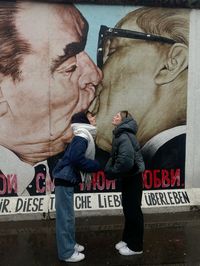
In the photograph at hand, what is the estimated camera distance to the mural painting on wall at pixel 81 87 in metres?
6.66

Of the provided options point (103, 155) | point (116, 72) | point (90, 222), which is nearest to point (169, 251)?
point (90, 222)

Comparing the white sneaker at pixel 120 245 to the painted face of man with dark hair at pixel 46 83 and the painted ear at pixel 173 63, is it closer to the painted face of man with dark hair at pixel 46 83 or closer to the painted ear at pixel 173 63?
the painted face of man with dark hair at pixel 46 83

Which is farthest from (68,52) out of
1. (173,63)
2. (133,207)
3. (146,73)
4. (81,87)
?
(133,207)

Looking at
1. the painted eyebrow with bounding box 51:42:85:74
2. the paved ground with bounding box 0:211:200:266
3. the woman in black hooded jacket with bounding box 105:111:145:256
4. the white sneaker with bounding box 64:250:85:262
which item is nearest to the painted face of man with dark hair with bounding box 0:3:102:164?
the painted eyebrow with bounding box 51:42:85:74

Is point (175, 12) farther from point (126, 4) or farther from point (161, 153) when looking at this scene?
point (161, 153)

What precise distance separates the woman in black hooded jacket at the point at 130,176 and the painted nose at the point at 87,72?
5.73 ft

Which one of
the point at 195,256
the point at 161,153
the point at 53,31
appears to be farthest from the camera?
the point at 161,153

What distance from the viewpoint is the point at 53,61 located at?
6.75 meters

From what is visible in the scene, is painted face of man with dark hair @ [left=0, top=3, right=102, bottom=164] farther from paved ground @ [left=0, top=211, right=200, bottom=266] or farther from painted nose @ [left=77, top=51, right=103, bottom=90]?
paved ground @ [left=0, top=211, right=200, bottom=266]

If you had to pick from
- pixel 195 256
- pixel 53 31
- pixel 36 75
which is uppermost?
pixel 53 31

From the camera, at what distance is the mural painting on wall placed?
666 centimetres

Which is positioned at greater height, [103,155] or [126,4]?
[126,4]

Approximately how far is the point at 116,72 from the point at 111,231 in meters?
2.35

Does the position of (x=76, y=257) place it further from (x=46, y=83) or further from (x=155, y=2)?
(x=155, y=2)
